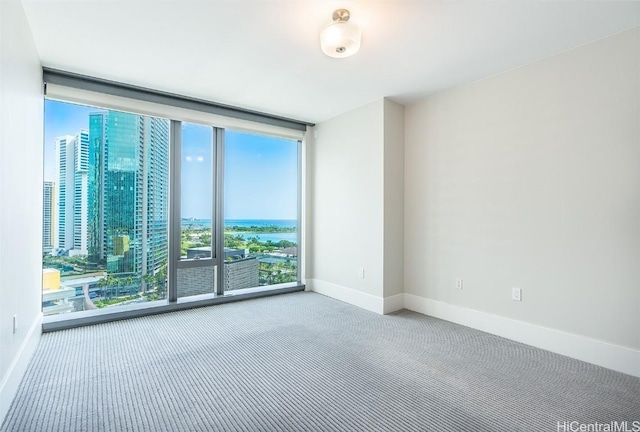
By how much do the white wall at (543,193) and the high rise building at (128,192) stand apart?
307cm

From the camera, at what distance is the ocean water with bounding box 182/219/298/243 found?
4.03m

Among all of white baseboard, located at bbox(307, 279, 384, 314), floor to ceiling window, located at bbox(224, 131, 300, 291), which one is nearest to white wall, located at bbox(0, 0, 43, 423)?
floor to ceiling window, located at bbox(224, 131, 300, 291)

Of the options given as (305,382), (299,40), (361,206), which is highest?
(299,40)

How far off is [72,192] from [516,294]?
175 inches

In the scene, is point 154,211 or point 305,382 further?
point 154,211

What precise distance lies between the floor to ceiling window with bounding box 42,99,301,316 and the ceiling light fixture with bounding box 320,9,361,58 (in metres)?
2.38

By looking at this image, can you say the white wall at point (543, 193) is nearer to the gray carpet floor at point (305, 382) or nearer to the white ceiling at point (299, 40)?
the white ceiling at point (299, 40)

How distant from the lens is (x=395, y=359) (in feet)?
8.27

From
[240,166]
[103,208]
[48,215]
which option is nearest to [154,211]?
[103,208]

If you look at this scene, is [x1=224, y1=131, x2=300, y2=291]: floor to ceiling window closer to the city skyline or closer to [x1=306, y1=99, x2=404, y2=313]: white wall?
the city skyline

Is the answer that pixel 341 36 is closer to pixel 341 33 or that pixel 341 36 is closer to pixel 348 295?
pixel 341 33

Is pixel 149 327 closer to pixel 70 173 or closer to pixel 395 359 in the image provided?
pixel 70 173

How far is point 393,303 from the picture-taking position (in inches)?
148

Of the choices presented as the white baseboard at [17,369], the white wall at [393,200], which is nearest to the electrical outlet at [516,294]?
the white wall at [393,200]
